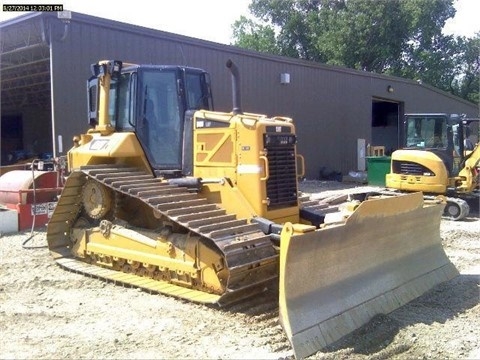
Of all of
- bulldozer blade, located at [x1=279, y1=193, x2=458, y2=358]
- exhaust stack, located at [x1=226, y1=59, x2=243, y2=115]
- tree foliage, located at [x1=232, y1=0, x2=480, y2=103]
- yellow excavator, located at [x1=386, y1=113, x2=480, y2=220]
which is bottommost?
bulldozer blade, located at [x1=279, y1=193, x2=458, y2=358]

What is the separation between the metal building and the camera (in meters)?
13.1

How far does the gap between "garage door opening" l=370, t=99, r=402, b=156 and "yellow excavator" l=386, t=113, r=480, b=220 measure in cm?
1499

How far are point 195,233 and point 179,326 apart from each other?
3.78 ft

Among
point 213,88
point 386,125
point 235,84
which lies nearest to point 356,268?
point 235,84

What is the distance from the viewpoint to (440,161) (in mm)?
12945

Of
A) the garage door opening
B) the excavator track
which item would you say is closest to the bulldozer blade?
the excavator track

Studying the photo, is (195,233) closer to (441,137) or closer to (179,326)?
(179,326)

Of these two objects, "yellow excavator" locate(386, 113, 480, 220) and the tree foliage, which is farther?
the tree foliage

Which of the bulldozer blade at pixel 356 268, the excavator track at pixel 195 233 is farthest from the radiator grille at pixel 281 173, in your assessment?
the bulldozer blade at pixel 356 268

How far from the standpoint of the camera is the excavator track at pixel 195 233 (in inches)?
215

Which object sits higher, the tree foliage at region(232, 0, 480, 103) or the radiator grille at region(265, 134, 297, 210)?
the tree foliage at region(232, 0, 480, 103)
